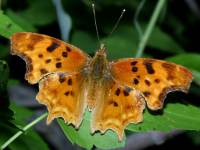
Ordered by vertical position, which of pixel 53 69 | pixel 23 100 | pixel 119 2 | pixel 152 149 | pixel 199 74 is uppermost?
pixel 53 69

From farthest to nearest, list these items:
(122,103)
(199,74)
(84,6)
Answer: (84,6), (199,74), (122,103)

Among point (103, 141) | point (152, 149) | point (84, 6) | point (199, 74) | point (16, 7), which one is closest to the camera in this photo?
point (103, 141)

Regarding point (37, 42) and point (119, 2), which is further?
point (119, 2)

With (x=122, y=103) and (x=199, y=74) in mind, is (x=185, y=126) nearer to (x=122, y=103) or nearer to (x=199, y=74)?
(x=122, y=103)

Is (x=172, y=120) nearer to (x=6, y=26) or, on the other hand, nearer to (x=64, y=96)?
(x=64, y=96)

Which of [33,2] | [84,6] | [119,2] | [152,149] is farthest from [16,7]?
[152,149]

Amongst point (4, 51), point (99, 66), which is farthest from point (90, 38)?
point (99, 66)

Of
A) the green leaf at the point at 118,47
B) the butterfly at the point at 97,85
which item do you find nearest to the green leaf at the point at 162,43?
the green leaf at the point at 118,47

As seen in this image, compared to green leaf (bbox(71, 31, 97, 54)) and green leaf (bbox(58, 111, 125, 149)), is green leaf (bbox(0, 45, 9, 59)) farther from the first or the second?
green leaf (bbox(58, 111, 125, 149))
